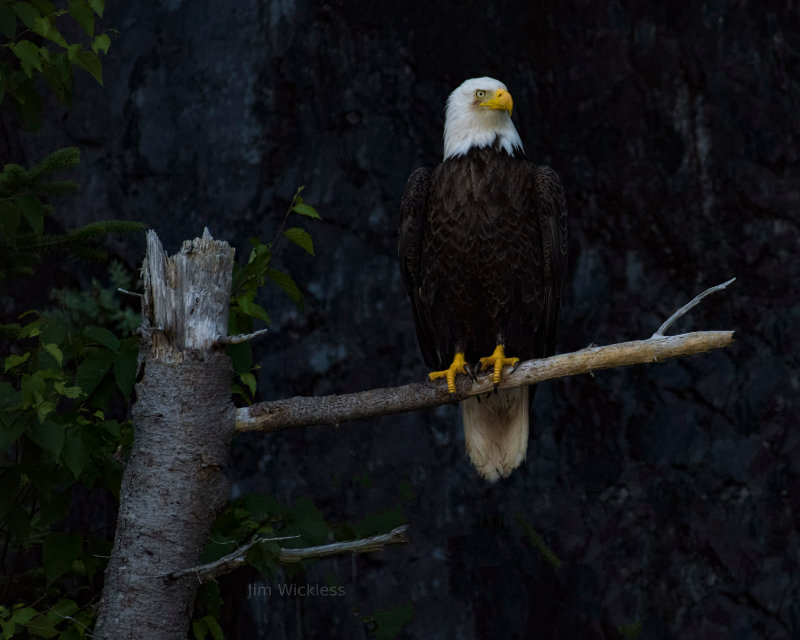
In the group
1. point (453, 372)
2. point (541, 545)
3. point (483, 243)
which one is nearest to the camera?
point (453, 372)

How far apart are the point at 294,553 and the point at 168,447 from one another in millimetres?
418

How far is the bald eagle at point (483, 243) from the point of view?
336cm

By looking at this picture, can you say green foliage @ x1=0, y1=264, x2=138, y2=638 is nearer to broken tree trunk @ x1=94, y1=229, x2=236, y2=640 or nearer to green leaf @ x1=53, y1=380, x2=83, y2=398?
green leaf @ x1=53, y1=380, x2=83, y2=398

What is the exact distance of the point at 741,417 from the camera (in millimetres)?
4664

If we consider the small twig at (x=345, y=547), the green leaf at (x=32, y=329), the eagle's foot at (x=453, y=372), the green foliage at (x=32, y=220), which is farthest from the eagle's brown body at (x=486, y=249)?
the green leaf at (x=32, y=329)

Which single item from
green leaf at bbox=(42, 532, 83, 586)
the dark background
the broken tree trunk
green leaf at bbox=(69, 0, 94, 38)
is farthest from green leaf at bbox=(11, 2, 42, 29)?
the dark background

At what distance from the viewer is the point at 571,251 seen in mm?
4773

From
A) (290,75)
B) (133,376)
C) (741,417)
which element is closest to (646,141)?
(741,417)

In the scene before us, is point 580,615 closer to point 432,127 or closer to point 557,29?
point 432,127

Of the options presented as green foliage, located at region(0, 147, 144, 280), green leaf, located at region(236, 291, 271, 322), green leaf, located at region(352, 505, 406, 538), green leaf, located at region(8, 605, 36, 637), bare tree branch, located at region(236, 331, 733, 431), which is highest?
green foliage, located at region(0, 147, 144, 280)

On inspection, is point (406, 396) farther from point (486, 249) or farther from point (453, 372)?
point (486, 249)

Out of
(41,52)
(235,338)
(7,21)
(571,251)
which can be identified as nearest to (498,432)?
(571,251)

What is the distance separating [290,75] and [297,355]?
1340mm

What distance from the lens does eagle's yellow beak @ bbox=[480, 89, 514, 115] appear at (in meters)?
3.47
